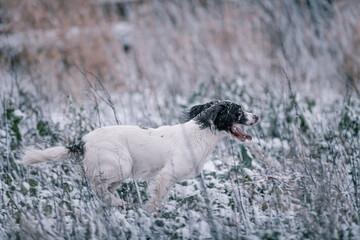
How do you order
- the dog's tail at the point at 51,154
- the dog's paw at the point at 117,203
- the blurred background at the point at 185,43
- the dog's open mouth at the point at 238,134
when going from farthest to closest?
the blurred background at the point at 185,43 → the dog's open mouth at the point at 238,134 → the dog's paw at the point at 117,203 → the dog's tail at the point at 51,154

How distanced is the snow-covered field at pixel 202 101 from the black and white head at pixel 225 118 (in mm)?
202

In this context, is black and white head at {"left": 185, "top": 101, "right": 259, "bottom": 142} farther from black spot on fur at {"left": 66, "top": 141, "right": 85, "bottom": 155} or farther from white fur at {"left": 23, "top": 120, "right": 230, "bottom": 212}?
black spot on fur at {"left": 66, "top": 141, "right": 85, "bottom": 155}

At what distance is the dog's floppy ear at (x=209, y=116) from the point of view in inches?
154

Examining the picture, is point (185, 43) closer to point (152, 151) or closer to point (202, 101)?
point (202, 101)

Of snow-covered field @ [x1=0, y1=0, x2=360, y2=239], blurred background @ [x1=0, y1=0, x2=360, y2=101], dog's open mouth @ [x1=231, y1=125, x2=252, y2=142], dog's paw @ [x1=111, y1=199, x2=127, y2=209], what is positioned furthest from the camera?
blurred background @ [x1=0, y1=0, x2=360, y2=101]

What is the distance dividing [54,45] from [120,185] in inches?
223

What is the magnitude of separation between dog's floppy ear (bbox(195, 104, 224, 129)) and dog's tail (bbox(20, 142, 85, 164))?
43.5 inches

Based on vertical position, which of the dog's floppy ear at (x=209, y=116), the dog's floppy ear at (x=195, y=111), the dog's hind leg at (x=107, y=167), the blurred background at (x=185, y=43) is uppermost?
the blurred background at (x=185, y=43)

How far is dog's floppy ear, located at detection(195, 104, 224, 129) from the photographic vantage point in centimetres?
392

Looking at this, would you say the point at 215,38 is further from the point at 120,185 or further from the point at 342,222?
the point at 342,222

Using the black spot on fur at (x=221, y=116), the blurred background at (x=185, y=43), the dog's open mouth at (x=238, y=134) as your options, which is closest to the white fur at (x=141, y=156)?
the black spot on fur at (x=221, y=116)

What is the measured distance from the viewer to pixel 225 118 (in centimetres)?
398

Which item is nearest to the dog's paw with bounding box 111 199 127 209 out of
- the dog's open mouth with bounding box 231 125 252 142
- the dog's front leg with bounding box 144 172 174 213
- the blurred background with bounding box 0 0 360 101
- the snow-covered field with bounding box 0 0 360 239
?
the snow-covered field with bounding box 0 0 360 239

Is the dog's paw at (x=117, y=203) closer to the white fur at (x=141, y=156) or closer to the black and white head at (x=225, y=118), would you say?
the white fur at (x=141, y=156)
